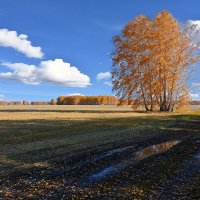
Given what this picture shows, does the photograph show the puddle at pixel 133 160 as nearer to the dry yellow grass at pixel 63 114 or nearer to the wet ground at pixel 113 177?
the wet ground at pixel 113 177

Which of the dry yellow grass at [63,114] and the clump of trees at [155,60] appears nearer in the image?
the dry yellow grass at [63,114]

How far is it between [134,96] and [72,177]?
50.6 meters

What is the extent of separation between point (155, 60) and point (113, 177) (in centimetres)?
4915

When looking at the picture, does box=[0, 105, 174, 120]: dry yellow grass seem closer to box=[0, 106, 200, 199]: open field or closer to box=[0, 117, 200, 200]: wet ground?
box=[0, 106, 200, 199]: open field

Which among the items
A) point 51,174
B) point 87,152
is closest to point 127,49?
point 87,152

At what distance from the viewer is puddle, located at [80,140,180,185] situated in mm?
12781

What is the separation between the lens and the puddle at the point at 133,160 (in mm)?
12781

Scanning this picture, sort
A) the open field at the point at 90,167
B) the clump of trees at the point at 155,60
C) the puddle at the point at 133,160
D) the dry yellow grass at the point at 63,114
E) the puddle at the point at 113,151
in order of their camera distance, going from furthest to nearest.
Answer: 1. the clump of trees at the point at 155,60
2. the dry yellow grass at the point at 63,114
3. the puddle at the point at 113,151
4. the puddle at the point at 133,160
5. the open field at the point at 90,167

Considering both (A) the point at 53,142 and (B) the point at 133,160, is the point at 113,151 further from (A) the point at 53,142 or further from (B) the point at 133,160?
(A) the point at 53,142

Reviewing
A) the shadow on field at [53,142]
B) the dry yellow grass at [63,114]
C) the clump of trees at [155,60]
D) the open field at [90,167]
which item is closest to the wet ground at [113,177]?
the open field at [90,167]

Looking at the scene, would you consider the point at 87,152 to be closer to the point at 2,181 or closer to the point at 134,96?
the point at 2,181

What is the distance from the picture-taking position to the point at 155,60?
6025 cm

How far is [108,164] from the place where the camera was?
1532 centimetres

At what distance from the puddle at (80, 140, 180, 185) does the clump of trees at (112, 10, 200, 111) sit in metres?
38.7
